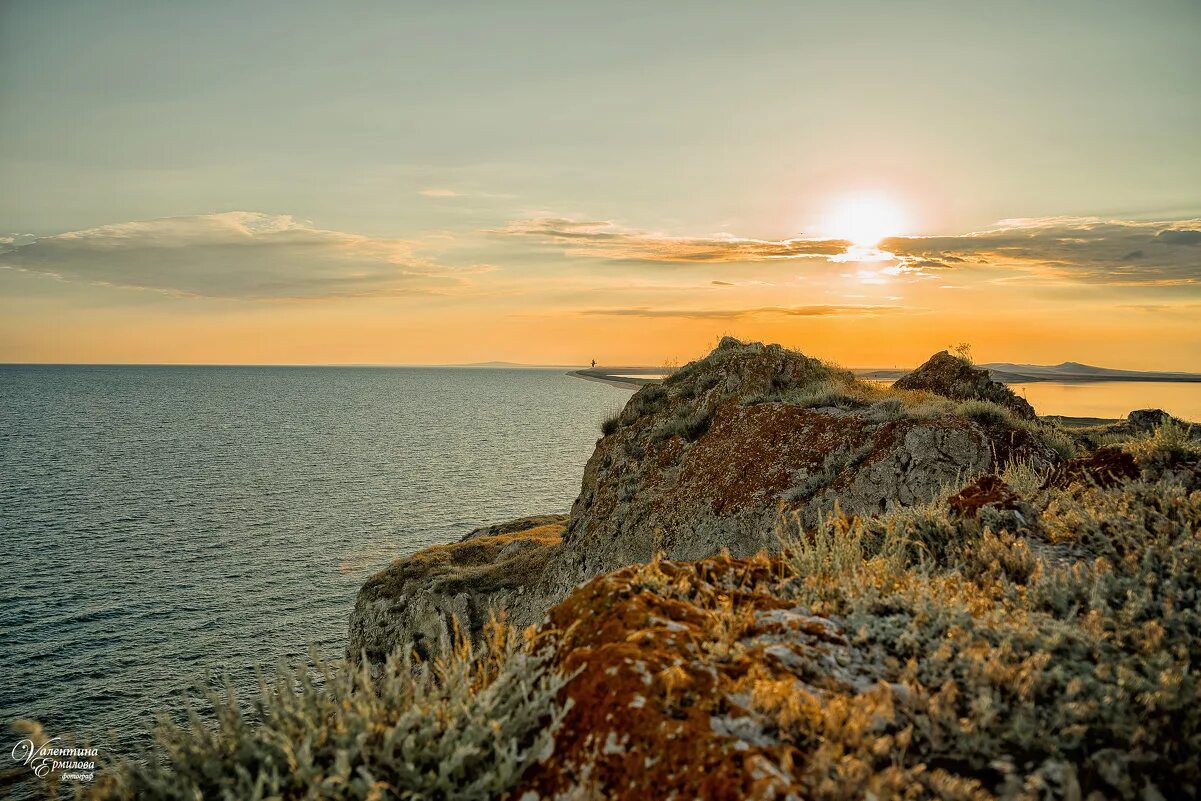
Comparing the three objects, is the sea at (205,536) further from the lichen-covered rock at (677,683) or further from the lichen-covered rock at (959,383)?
the lichen-covered rock at (959,383)

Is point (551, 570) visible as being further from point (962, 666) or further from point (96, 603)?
point (96, 603)

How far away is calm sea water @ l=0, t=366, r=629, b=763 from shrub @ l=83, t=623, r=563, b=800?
664cm

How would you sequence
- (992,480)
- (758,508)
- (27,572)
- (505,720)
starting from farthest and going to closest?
(27,572) < (758,508) < (992,480) < (505,720)

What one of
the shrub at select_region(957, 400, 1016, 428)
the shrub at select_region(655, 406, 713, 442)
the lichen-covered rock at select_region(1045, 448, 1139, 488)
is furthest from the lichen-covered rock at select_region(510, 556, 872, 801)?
the shrub at select_region(655, 406, 713, 442)

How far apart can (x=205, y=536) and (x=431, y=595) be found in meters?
36.2

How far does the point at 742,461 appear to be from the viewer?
56.4ft

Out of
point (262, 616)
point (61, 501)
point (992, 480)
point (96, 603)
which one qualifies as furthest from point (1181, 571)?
point (61, 501)

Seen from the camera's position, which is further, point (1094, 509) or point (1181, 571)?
point (1094, 509)

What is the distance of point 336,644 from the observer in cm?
3691

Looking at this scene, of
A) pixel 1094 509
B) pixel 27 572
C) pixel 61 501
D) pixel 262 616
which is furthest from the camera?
pixel 61 501

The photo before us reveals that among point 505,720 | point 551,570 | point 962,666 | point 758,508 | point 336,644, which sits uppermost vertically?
point 962,666

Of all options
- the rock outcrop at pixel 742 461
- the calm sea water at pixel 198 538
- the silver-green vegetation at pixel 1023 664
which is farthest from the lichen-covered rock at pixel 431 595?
the silver-green vegetation at pixel 1023 664

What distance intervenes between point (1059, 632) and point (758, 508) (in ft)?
39.8

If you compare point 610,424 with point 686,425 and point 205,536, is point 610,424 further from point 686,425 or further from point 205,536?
point 205,536
